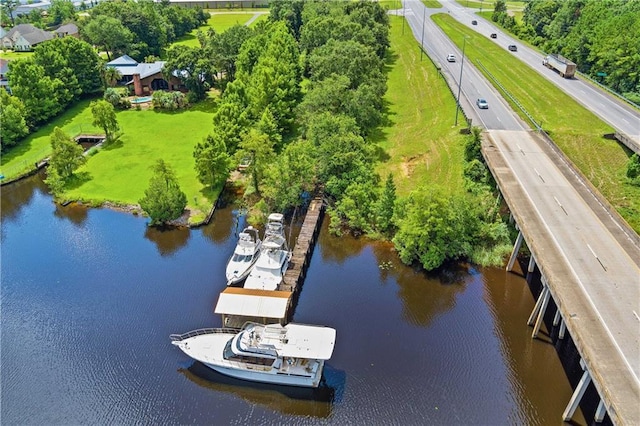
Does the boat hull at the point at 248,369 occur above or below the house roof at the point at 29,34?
below

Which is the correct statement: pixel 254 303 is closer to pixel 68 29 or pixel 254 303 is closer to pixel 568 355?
pixel 568 355

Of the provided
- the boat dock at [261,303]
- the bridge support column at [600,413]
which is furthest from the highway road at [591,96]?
the boat dock at [261,303]

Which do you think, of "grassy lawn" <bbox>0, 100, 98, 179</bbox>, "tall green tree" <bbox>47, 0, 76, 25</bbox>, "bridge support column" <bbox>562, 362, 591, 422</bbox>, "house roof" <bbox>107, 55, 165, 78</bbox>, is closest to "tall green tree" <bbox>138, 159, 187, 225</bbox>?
"grassy lawn" <bbox>0, 100, 98, 179</bbox>

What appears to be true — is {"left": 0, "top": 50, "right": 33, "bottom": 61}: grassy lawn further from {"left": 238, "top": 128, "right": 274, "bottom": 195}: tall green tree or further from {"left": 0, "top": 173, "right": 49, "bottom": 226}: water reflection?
{"left": 238, "top": 128, "right": 274, "bottom": 195}: tall green tree

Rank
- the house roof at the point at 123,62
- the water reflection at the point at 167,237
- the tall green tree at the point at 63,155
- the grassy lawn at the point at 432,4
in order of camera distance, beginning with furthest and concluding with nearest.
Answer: the grassy lawn at the point at 432,4
the house roof at the point at 123,62
the tall green tree at the point at 63,155
the water reflection at the point at 167,237

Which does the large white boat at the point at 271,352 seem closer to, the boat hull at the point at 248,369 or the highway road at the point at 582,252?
the boat hull at the point at 248,369

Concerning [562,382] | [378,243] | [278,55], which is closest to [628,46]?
[278,55]
